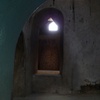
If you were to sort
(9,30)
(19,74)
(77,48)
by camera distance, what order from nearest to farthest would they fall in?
(9,30) → (19,74) → (77,48)

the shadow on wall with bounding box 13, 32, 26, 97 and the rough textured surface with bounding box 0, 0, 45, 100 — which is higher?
the rough textured surface with bounding box 0, 0, 45, 100

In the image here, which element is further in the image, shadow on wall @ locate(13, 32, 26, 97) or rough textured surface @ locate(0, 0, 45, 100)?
shadow on wall @ locate(13, 32, 26, 97)

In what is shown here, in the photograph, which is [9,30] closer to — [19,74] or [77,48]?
[19,74]

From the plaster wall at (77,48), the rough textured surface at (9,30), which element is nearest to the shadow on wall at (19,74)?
the plaster wall at (77,48)

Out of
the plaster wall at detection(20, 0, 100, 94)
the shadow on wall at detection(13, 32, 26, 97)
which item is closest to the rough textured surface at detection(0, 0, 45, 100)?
the shadow on wall at detection(13, 32, 26, 97)

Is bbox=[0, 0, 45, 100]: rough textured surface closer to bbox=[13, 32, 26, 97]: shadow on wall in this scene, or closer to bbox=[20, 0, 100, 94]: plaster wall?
bbox=[13, 32, 26, 97]: shadow on wall

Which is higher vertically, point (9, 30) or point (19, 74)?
point (9, 30)

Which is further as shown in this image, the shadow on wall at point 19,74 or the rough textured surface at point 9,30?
the shadow on wall at point 19,74

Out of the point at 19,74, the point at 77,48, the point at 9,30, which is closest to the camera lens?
the point at 9,30

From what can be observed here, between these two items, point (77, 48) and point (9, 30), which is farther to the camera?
point (77, 48)

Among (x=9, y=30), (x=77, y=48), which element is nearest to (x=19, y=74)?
(x=77, y=48)

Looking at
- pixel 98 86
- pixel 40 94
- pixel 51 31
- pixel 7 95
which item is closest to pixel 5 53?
pixel 7 95

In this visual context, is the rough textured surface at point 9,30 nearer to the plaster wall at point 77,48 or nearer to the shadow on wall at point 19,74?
the shadow on wall at point 19,74

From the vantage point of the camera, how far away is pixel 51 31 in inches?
440
